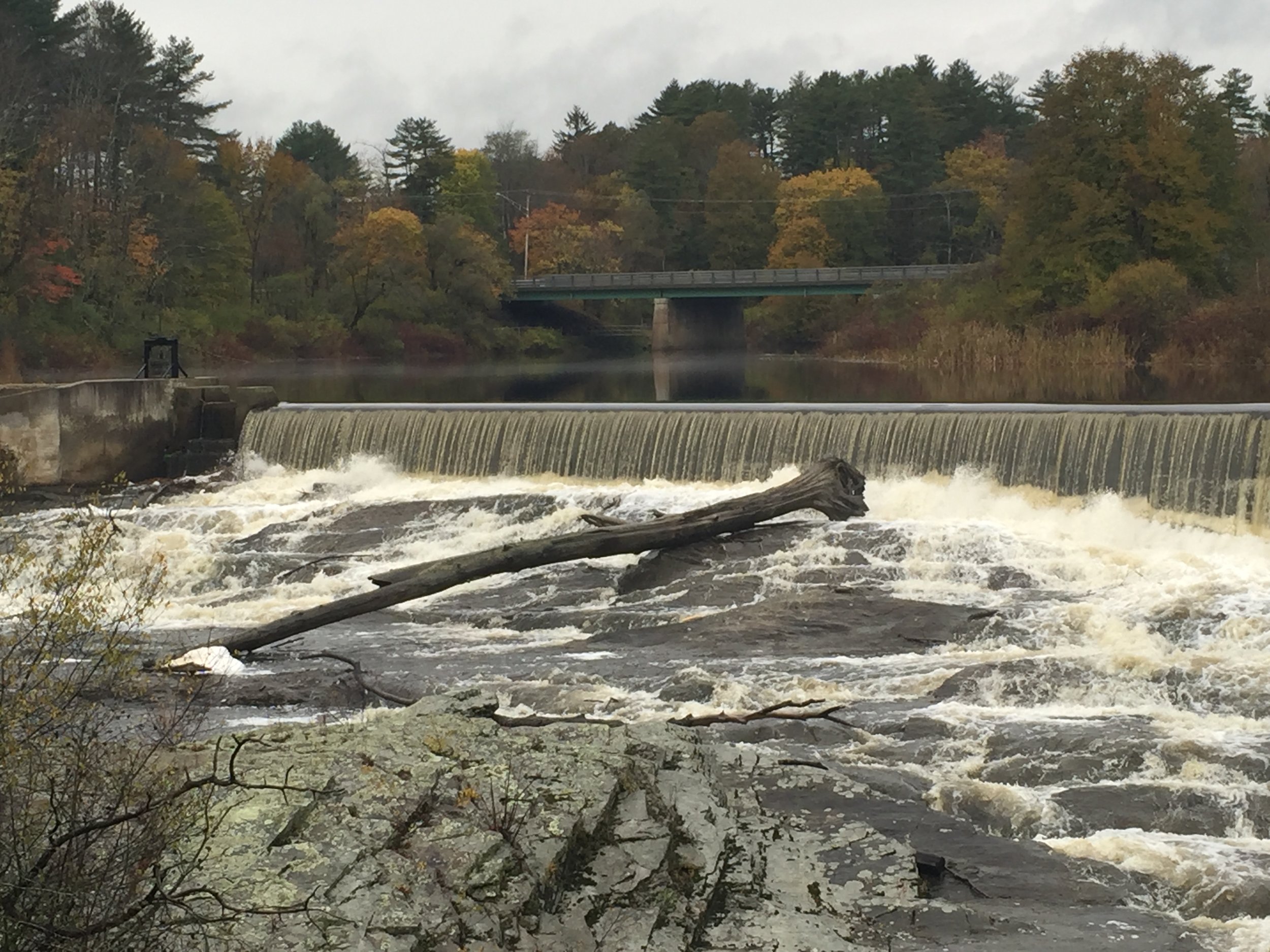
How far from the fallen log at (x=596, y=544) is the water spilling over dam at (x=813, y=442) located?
9.58 ft

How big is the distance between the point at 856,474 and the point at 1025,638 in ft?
16.6

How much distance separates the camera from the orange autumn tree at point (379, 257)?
226 ft

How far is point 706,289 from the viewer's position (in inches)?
2827

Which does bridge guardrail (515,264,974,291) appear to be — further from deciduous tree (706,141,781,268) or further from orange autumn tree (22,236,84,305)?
orange autumn tree (22,236,84,305)

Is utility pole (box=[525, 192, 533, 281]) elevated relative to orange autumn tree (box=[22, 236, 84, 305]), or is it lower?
elevated

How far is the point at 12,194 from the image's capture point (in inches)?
1832

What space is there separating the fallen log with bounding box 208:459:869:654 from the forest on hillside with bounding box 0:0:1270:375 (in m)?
27.1

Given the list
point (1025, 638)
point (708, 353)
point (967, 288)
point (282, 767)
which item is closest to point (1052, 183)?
point (967, 288)

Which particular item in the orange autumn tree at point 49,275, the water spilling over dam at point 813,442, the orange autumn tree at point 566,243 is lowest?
the water spilling over dam at point 813,442

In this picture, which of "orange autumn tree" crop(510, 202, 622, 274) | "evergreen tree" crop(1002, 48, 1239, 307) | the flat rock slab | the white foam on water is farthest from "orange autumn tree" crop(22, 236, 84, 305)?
the flat rock slab

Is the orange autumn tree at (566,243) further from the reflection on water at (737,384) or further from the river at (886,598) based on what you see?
the river at (886,598)

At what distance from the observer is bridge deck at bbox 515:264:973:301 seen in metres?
66.9

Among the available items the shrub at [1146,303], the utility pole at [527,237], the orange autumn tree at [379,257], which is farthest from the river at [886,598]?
the utility pole at [527,237]

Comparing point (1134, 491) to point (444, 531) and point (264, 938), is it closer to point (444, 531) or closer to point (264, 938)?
point (444, 531)
